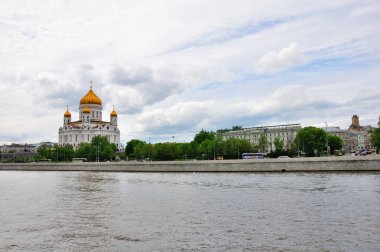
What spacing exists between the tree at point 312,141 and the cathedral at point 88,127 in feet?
295

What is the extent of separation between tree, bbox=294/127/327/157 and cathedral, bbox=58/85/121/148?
90.0 meters

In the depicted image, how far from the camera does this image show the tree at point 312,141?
4407 inches

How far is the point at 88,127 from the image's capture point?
17712 cm

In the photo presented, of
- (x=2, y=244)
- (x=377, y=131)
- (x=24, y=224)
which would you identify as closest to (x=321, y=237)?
(x=2, y=244)

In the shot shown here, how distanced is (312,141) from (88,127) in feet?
315

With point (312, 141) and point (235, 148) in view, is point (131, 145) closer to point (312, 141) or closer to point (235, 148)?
point (235, 148)

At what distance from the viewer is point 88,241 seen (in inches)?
699

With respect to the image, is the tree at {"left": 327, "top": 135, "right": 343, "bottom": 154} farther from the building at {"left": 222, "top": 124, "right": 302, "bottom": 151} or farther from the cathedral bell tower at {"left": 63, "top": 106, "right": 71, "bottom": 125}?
the cathedral bell tower at {"left": 63, "top": 106, "right": 71, "bottom": 125}

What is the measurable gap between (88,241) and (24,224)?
5942mm

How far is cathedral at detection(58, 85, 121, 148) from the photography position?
177250 mm

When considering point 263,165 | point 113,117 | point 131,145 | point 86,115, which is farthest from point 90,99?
point 263,165

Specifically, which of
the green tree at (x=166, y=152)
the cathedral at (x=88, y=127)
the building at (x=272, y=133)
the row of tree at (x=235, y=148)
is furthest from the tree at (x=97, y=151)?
the building at (x=272, y=133)

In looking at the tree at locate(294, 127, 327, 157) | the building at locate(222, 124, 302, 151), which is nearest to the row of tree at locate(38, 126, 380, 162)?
the tree at locate(294, 127, 327, 157)

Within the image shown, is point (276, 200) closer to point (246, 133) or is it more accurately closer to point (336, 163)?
point (336, 163)
